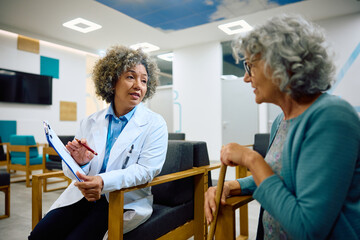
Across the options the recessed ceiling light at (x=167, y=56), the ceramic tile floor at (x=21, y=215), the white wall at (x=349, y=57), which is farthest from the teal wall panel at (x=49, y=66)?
the white wall at (x=349, y=57)

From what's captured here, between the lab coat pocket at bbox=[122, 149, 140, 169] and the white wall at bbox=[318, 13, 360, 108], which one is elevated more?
the white wall at bbox=[318, 13, 360, 108]

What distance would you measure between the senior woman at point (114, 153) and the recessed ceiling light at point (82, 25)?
4736 millimetres

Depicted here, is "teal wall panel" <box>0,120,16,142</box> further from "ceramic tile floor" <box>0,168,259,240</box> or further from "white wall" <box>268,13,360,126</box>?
"white wall" <box>268,13,360,126</box>

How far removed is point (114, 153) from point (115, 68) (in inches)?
22.4

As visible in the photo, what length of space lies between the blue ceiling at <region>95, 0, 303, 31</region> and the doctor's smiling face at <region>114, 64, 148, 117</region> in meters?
3.73

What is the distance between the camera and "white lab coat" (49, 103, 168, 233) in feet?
4.49

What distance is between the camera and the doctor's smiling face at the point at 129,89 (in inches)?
64.9

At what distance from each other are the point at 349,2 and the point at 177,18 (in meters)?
3.46

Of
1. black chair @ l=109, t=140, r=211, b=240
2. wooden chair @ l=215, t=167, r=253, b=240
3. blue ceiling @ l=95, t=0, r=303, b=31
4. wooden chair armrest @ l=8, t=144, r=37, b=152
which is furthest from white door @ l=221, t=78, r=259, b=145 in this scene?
wooden chair @ l=215, t=167, r=253, b=240

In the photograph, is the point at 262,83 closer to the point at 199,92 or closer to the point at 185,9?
→ the point at 185,9

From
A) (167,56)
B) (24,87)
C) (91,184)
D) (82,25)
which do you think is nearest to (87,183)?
(91,184)

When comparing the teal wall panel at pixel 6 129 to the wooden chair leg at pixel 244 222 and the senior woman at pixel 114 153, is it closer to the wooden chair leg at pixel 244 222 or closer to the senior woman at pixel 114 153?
the senior woman at pixel 114 153

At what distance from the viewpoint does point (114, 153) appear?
1466 millimetres

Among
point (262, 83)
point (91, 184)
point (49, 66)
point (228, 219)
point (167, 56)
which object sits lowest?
point (228, 219)
